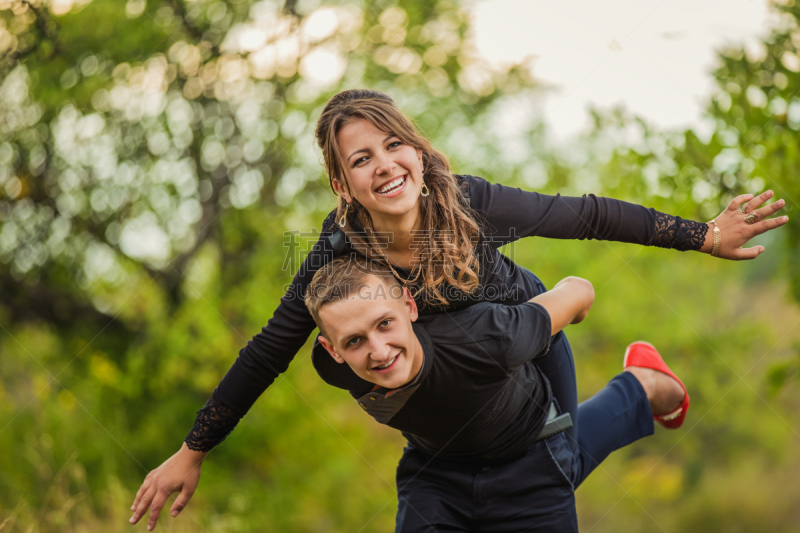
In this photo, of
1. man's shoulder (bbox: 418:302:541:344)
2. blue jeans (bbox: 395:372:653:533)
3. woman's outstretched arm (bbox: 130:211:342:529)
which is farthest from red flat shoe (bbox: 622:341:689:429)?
woman's outstretched arm (bbox: 130:211:342:529)

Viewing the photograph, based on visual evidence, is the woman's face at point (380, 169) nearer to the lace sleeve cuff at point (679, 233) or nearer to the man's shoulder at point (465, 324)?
the man's shoulder at point (465, 324)

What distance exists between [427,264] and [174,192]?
5.46 meters

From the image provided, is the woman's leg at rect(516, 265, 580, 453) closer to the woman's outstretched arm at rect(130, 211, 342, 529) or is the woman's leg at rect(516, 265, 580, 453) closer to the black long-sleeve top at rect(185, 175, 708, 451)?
the black long-sleeve top at rect(185, 175, 708, 451)

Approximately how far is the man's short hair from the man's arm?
48 centimetres

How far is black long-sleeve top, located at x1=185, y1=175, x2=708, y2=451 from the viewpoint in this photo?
1.94 meters

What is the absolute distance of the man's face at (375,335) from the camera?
1729 millimetres

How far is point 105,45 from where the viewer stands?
19.1 ft

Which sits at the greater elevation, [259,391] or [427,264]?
[427,264]

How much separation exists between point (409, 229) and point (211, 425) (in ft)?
3.08

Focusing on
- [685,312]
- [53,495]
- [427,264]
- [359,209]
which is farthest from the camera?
[685,312]

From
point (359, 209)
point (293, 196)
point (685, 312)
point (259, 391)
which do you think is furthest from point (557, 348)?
point (685, 312)

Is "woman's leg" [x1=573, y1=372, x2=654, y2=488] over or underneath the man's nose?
underneath

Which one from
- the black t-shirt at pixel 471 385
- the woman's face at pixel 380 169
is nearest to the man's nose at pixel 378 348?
the black t-shirt at pixel 471 385

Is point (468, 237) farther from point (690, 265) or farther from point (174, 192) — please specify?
point (690, 265)
